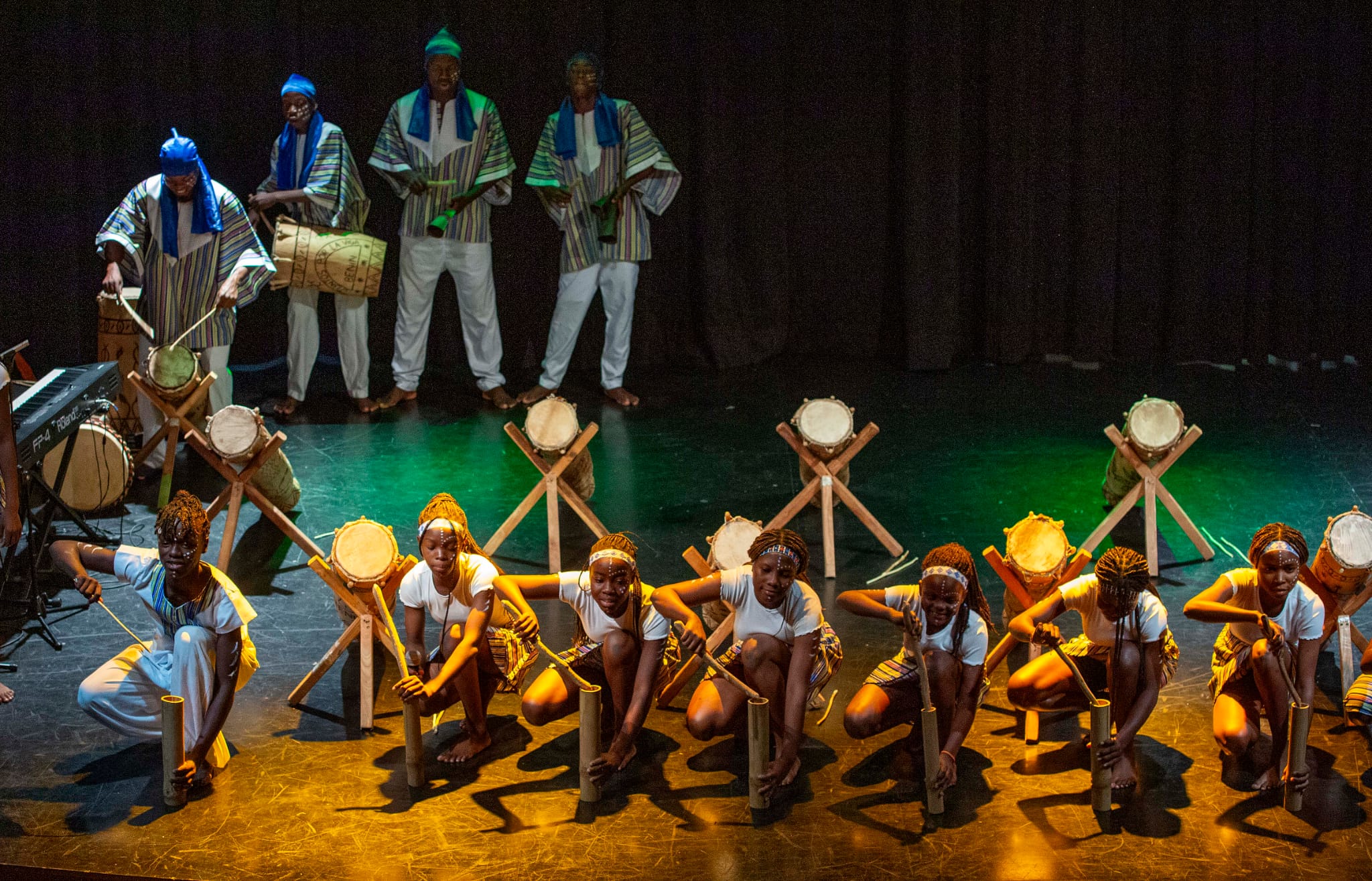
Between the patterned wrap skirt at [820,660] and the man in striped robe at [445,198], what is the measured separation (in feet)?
14.0

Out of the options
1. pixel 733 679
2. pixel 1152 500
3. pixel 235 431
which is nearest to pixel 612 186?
pixel 235 431

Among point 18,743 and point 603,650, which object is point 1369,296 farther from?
point 18,743

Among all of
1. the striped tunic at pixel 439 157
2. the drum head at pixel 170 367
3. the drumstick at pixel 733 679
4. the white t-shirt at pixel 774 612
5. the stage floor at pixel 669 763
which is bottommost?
the stage floor at pixel 669 763

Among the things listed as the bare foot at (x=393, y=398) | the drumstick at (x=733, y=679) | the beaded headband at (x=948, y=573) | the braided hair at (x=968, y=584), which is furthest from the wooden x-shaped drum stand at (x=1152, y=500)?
the bare foot at (x=393, y=398)

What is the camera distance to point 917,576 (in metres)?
6.09

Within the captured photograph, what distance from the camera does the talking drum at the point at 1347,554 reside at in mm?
4977

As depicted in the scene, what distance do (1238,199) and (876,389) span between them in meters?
2.72

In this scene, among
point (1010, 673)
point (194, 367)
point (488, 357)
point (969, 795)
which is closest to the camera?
point (969, 795)

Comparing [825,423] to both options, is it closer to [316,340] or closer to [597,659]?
[597,659]

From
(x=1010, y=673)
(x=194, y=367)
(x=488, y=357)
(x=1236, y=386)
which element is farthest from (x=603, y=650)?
(x=1236, y=386)

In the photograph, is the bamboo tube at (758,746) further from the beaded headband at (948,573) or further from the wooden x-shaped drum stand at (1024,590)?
the wooden x-shaped drum stand at (1024,590)

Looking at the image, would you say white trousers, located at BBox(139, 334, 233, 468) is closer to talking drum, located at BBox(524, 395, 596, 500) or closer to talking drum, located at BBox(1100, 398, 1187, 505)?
talking drum, located at BBox(524, 395, 596, 500)

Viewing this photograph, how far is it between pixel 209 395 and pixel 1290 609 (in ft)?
17.0

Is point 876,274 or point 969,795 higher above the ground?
point 876,274
